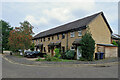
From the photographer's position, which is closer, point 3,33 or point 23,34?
point 23,34

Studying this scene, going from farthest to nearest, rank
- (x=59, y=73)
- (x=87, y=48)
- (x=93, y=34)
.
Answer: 1. (x=93, y=34)
2. (x=87, y=48)
3. (x=59, y=73)

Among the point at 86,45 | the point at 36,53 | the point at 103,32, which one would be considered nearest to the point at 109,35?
the point at 103,32

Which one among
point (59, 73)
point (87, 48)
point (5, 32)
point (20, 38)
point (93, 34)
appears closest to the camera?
point (59, 73)

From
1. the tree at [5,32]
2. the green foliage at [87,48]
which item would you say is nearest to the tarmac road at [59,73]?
the green foliage at [87,48]

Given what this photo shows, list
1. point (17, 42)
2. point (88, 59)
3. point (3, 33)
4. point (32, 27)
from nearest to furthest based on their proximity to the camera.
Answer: point (88, 59)
point (17, 42)
point (32, 27)
point (3, 33)

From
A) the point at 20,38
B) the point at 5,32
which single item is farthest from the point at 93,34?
the point at 5,32

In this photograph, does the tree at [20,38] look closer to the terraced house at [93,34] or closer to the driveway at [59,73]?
the terraced house at [93,34]

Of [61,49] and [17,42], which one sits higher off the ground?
[17,42]

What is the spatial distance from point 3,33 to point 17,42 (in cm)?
2080

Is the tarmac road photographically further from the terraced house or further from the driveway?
the terraced house

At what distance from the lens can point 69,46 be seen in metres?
21.0

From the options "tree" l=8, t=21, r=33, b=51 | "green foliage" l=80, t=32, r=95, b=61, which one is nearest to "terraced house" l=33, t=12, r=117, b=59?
"green foliage" l=80, t=32, r=95, b=61

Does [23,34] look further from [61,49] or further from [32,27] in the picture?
[61,49]

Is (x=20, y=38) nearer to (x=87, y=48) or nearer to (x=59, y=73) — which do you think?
(x=87, y=48)
